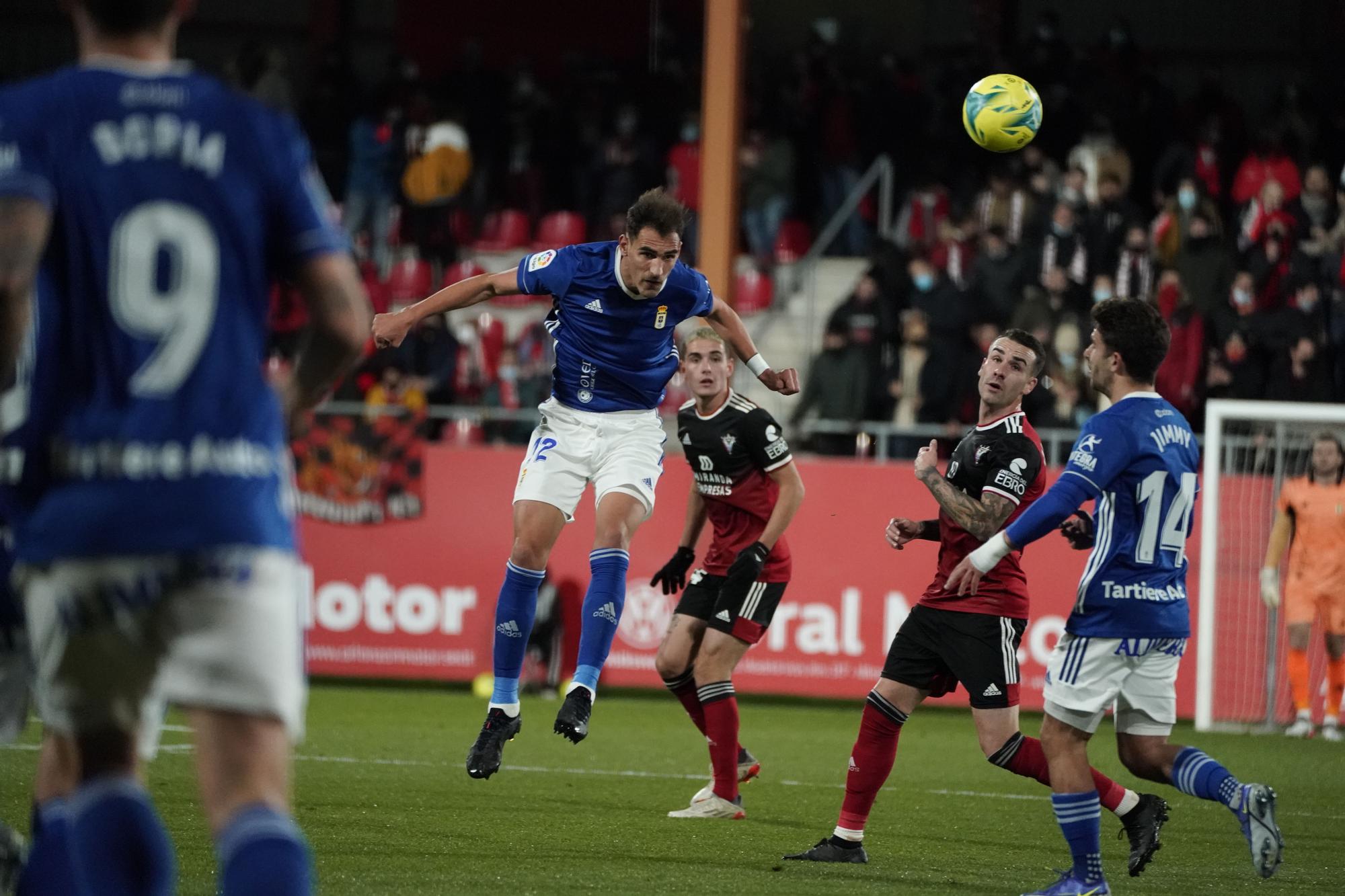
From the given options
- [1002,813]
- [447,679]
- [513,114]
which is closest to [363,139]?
[513,114]

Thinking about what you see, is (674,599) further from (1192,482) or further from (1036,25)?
(1036,25)

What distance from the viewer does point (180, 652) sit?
2992 millimetres

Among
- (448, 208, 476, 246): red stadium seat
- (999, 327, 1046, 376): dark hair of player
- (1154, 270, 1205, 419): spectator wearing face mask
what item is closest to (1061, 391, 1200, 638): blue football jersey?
(999, 327, 1046, 376): dark hair of player

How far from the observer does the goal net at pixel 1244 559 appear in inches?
547

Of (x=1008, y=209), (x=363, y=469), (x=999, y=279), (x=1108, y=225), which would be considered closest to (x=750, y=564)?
(x=363, y=469)

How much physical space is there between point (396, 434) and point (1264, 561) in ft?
23.9

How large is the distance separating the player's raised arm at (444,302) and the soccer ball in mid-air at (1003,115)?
118 inches

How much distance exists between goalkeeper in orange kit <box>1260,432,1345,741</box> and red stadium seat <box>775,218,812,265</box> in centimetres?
761

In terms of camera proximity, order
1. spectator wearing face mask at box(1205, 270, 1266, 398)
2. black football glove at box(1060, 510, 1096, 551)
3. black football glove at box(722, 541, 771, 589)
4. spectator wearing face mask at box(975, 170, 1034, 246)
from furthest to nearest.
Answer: spectator wearing face mask at box(975, 170, 1034, 246) < spectator wearing face mask at box(1205, 270, 1266, 398) < black football glove at box(722, 541, 771, 589) < black football glove at box(1060, 510, 1096, 551)

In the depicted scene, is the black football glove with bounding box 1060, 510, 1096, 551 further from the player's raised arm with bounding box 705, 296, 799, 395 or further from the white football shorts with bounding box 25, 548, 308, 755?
the white football shorts with bounding box 25, 548, 308, 755

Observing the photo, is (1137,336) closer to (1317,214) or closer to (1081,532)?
(1081,532)

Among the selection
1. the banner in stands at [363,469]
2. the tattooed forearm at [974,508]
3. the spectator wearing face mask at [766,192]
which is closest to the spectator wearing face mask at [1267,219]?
the spectator wearing face mask at [766,192]

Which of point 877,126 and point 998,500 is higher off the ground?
point 877,126

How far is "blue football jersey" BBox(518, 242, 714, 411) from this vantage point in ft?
26.7
